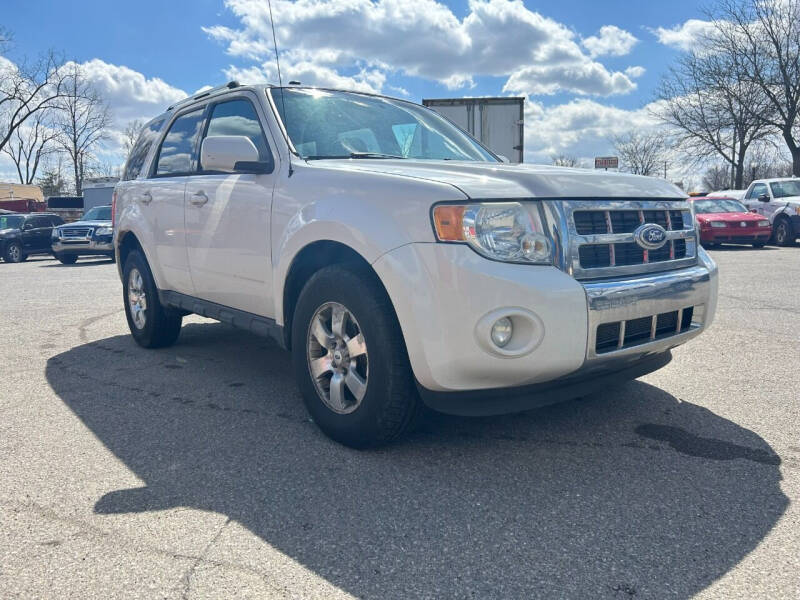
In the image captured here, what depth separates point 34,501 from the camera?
8.82 ft

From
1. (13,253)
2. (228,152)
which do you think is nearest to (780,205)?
(228,152)

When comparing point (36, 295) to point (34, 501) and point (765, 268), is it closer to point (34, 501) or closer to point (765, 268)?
point (34, 501)

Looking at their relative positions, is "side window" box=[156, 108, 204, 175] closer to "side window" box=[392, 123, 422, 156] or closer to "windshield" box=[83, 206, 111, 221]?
"side window" box=[392, 123, 422, 156]

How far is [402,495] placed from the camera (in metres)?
2.68

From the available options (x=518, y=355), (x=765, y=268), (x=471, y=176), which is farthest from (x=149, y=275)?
(x=765, y=268)

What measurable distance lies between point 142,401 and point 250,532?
1994mm

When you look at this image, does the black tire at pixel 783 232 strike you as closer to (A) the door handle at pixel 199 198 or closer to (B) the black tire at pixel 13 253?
(A) the door handle at pixel 199 198

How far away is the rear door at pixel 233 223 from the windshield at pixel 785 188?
18349 mm

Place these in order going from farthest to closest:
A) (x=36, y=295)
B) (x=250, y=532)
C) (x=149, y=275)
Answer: (x=36, y=295) → (x=149, y=275) → (x=250, y=532)

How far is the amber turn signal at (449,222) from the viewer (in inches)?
103

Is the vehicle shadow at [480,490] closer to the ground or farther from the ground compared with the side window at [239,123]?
closer to the ground

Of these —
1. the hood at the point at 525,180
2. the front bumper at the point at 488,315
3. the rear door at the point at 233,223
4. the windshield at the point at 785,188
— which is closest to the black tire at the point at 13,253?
the rear door at the point at 233,223

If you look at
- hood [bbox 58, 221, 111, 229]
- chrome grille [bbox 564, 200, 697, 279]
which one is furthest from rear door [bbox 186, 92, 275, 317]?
hood [bbox 58, 221, 111, 229]

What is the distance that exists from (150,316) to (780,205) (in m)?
18.0
